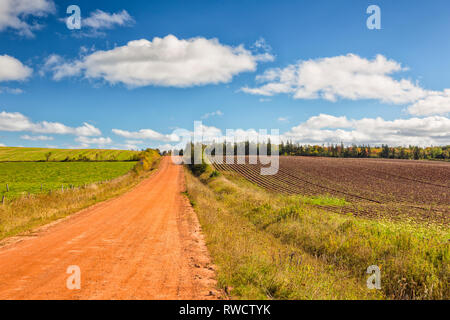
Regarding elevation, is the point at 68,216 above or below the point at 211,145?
below

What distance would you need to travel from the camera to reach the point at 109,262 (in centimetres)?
773

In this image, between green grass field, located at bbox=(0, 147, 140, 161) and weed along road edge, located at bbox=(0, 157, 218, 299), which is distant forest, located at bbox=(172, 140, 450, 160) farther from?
weed along road edge, located at bbox=(0, 157, 218, 299)

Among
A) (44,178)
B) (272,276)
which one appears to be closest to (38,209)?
(272,276)

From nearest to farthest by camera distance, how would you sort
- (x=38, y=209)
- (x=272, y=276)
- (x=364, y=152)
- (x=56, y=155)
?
(x=272, y=276)
(x=38, y=209)
(x=56, y=155)
(x=364, y=152)

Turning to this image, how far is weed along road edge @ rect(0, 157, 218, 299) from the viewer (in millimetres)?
5785

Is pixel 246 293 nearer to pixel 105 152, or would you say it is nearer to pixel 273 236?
pixel 273 236

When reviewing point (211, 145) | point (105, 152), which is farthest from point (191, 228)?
point (105, 152)

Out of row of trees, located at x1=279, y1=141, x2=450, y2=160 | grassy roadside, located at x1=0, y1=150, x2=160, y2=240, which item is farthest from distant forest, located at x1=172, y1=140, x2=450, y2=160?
grassy roadside, located at x1=0, y1=150, x2=160, y2=240

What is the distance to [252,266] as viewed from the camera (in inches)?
276

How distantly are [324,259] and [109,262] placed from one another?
6.72 metres

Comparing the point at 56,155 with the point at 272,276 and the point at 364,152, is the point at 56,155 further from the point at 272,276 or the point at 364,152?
the point at 364,152
